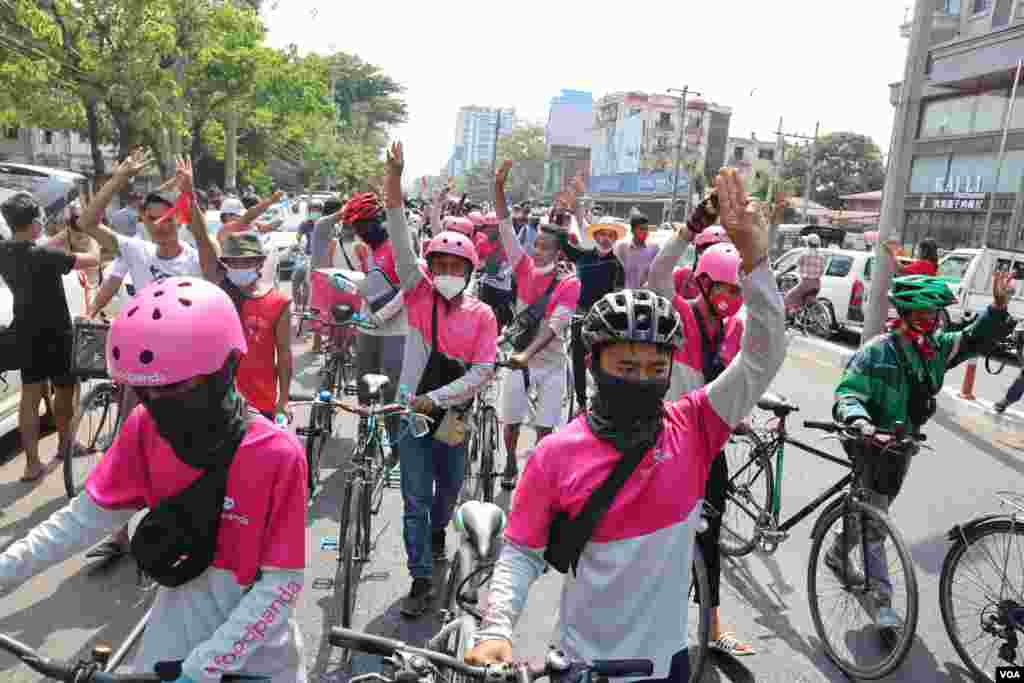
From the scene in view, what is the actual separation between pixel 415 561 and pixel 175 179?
2.77 meters

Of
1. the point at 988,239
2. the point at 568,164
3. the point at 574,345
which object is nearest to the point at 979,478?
the point at 574,345

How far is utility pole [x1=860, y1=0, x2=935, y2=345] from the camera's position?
12.3 m

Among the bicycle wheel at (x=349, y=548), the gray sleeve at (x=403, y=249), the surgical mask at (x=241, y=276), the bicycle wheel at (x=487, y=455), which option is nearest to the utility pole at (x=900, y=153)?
the bicycle wheel at (x=487, y=455)

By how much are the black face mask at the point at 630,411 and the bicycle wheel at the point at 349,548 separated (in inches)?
85.3

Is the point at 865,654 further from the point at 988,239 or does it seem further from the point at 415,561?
the point at 988,239

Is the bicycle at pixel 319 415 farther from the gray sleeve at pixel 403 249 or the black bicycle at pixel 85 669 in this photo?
the black bicycle at pixel 85 669

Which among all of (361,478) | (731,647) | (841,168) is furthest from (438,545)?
(841,168)

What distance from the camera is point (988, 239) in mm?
29594

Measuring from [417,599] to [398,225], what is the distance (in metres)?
2.01

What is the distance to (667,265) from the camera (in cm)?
438

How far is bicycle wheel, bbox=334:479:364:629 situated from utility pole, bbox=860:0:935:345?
10.0 metres

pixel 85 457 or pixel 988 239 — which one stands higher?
pixel 988 239

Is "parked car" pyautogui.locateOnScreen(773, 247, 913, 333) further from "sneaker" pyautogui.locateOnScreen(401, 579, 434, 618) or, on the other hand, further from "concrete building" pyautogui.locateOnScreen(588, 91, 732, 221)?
"concrete building" pyautogui.locateOnScreen(588, 91, 732, 221)

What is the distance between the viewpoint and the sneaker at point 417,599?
172 inches
